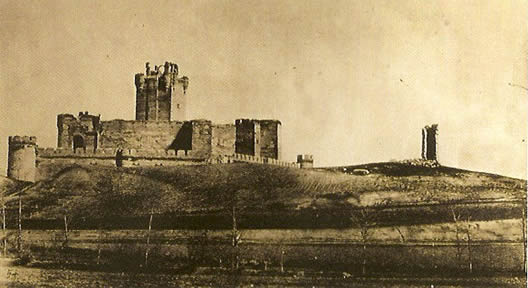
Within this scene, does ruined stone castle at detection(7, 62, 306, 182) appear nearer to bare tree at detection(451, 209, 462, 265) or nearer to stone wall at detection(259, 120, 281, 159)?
stone wall at detection(259, 120, 281, 159)

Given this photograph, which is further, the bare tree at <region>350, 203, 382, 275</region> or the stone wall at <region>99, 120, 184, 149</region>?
the stone wall at <region>99, 120, 184, 149</region>

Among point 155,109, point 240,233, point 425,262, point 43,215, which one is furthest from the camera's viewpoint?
point 155,109

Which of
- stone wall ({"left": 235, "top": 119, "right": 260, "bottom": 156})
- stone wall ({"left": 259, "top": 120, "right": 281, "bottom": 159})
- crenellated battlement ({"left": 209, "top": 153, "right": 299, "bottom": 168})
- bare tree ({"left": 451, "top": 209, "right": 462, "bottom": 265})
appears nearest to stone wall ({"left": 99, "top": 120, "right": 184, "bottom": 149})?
stone wall ({"left": 235, "top": 119, "right": 260, "bottom": 156})

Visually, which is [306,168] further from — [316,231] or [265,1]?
[265,1]

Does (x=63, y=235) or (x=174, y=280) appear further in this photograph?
(x=63, y=235)

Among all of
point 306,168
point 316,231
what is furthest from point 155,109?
point 316,231

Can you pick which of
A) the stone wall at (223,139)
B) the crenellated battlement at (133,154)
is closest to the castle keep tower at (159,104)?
the stone wall at (223,139)
